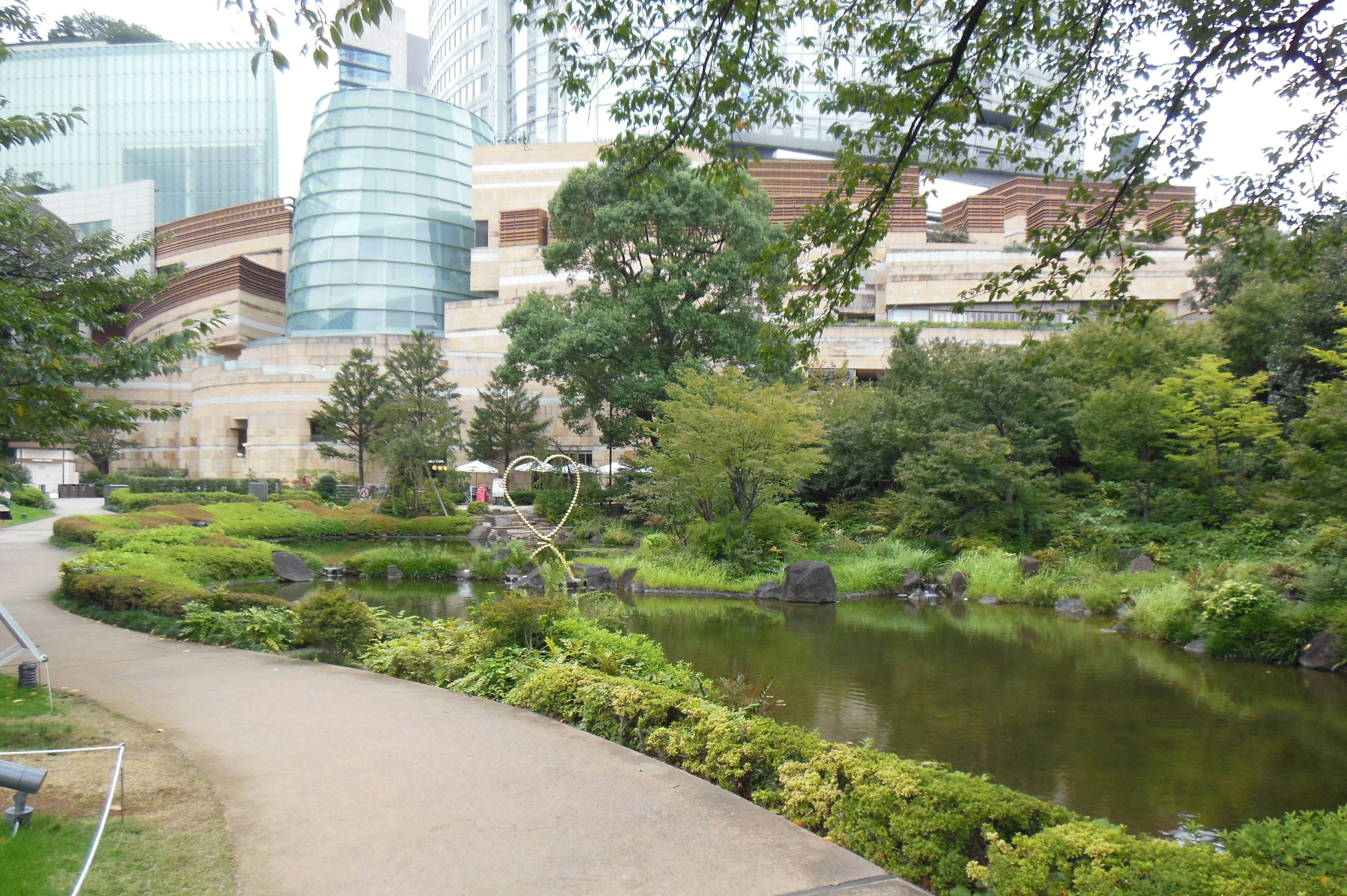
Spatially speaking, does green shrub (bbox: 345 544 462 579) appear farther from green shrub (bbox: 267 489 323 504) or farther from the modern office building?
the modern office building

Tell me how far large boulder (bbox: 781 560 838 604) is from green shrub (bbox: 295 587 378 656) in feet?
30.2

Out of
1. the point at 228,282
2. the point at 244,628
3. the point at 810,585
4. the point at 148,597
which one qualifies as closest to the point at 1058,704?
the point at 810,585

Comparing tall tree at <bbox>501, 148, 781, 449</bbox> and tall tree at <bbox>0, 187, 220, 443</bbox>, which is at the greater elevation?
tall tree at <bbox>501, 148, 781, 449</bbox>

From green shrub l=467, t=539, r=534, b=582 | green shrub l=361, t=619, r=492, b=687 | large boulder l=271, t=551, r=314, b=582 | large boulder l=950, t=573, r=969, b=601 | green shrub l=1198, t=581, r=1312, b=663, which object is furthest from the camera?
green shrub l=467, t=539, r=534, b=582

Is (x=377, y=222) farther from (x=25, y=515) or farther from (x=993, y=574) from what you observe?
(x=993, y=574)

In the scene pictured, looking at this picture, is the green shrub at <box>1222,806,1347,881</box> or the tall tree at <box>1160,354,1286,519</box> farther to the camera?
the tall tree at <box>1160,354,1286,519</box>

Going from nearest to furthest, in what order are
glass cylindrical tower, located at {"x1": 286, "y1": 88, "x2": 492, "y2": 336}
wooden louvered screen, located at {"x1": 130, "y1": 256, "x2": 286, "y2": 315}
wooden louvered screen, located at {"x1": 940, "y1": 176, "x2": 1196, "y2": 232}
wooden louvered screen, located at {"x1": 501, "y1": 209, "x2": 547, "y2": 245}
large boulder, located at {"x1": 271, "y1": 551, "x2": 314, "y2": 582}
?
1. large boulder, located at {"x1": 271, "y1": 551, "x2": 314, "y2": 582}
2. wooden louvered screen, located at {"x1": 940, "y1": 176, "x2": 1196, "y2": 232}
3. wooden louvered screen, located at {"x1": 501, "y1": 209, "x2": 547, "y2": 245}
4. glass cylindrical tower, located at {"x1": 286, "y1": 88, "x2": 492, "y2": 336}
5. wooden louvered screen, located at {"x1": 130, "y1": 256, "x2": 286, "y2": 315}

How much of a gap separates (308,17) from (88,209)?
259ft

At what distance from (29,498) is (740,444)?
28.6 m

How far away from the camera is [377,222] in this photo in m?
52.3

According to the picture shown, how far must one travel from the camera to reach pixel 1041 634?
42.7 feet

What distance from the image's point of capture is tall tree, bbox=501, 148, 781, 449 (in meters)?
25.9

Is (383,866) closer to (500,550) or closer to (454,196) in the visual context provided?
(500,550)

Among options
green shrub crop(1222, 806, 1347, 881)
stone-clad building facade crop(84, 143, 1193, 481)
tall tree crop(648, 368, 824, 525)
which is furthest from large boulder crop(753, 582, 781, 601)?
stone-clad building facade crop(84, 143, 1193, 481)
